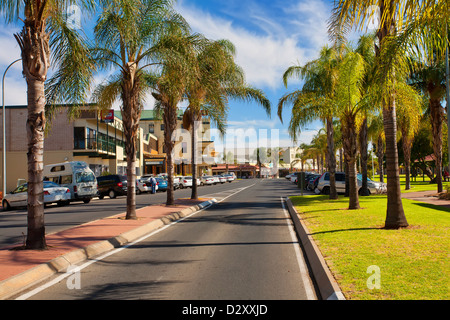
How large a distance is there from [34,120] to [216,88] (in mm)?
8725

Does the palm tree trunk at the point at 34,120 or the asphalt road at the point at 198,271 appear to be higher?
the palm tree trunk at the point at 34,120

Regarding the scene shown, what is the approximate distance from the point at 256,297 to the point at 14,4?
25.7 feet

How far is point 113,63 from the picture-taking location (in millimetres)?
14383

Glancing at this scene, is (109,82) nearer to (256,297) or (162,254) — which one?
(162,254)

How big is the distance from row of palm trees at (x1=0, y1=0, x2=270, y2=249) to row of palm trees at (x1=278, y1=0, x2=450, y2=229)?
16.5 ft

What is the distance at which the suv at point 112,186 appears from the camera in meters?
31.1

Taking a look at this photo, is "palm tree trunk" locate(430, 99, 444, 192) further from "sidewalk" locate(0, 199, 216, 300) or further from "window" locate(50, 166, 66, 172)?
"window" locate(50, 166, 66, 172)

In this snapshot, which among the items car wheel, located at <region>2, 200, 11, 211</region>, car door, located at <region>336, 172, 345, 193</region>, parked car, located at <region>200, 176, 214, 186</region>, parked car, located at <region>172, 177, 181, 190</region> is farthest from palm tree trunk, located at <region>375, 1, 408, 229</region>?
parked car, located at <region>200, 176, 214, 186</region>

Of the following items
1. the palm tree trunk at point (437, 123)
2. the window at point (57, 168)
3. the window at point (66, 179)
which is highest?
the palm tree trunk at point (437, 123)

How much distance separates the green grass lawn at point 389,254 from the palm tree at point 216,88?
6705 mm

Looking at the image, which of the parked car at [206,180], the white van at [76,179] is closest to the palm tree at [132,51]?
the white van at [76,179]

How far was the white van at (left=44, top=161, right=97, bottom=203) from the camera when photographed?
24703 millimetres

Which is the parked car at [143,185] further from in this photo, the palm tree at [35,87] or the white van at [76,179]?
the palm tree at [35,87]

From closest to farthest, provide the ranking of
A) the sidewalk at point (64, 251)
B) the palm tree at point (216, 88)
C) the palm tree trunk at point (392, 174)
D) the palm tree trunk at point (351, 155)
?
1. the sidewalk at point (64, 251)
2. the palm tree trunk at point (392, 174)
3. the palm tree at point (216, 88)
4. the palm tree trunk at point (351, 155)
